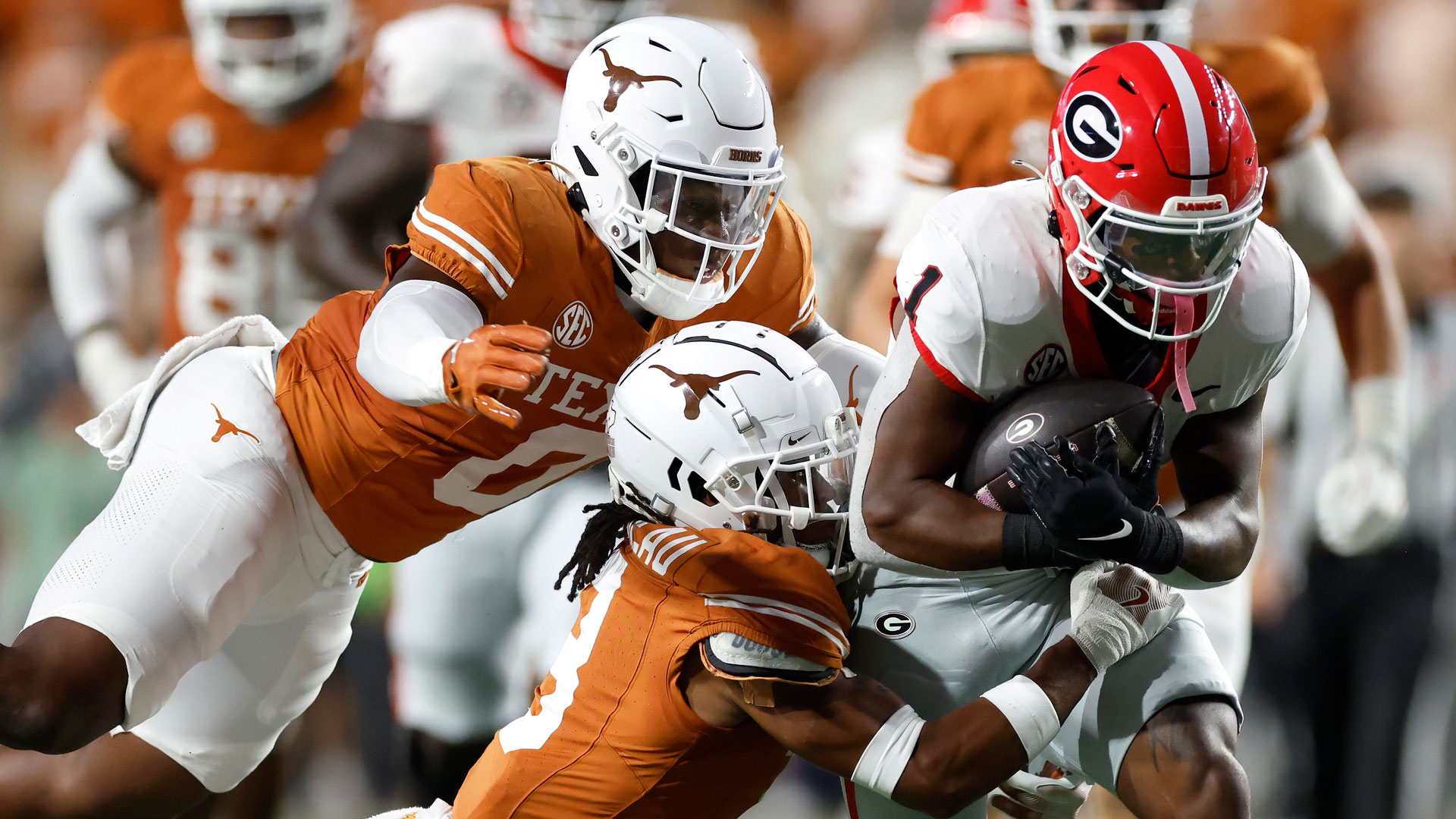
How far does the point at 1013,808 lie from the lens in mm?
2488

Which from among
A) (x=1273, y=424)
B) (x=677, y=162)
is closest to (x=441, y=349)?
(x=677, y=162)

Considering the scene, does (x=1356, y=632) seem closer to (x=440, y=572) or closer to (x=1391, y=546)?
(x=1391, y=546)

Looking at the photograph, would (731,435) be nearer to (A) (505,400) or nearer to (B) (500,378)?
(B) (500,378)

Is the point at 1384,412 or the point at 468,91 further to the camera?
the point at 468,91

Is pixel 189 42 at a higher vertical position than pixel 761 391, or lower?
lower

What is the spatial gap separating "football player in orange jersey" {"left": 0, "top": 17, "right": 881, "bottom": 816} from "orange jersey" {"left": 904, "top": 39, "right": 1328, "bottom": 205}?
1268mm

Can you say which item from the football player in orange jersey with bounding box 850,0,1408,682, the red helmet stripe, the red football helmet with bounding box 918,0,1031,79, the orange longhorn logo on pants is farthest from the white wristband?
the red football helmet with bounding box 918,0,1031,79

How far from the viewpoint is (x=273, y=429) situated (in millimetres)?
2547

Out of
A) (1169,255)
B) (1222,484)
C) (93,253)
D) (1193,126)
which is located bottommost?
(93,253)

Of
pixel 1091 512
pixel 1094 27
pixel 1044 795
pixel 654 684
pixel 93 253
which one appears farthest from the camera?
pixel 93 253

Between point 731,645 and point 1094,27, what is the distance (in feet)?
7.15

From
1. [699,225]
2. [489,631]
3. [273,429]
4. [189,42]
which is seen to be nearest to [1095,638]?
[699,225]

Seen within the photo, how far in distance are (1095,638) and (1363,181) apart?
3.02m

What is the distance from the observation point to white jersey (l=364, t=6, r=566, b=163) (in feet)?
13.4
